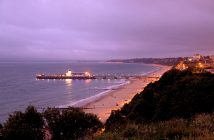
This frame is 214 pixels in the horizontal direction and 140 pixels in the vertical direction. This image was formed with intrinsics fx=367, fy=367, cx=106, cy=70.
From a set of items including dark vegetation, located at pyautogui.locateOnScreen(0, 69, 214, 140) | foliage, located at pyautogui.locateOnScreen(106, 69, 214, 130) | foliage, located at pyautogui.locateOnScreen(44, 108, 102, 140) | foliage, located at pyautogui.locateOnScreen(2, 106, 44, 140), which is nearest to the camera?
foliage, located at pyautogui.locateOnScreen(2, 106, 44, 140)

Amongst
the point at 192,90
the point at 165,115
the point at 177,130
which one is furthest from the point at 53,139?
the point at 177,130

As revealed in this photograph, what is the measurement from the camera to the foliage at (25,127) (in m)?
21.1

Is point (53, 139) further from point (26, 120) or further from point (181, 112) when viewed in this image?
point (181, 112)

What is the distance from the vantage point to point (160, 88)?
104 feet

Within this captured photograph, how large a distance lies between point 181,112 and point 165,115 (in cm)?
124

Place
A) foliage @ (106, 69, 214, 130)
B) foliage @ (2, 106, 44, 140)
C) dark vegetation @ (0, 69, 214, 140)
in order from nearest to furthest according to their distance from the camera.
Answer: foliage @ (2, 106, 44, 140) → dark vegetation @ (0, 69, 214, 140) → foliage @ (106, 69, 214, 130)

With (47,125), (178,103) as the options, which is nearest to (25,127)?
(47,125)

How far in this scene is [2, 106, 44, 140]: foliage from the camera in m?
21.1

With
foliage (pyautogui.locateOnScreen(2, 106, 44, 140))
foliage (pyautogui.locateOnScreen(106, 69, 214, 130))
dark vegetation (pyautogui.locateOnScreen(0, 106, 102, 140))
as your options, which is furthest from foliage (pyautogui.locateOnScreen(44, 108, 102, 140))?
foliage (pyautogui.locateOnScreen(106, 69, 214, 130))

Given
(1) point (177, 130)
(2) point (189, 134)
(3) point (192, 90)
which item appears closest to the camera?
(2) point (189, 134)

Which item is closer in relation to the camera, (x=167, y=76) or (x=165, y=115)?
(x=165, y=115)

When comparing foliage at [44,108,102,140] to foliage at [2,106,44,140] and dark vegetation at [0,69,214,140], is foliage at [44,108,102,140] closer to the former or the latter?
dark vegetation at [0,69,214,140]

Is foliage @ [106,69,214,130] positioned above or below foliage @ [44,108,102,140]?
above

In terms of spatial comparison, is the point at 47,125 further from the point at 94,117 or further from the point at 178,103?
the point at 178,103
